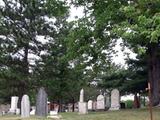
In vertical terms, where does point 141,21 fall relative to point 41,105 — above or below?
above

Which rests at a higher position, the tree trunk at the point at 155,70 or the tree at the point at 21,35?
the tree at the point at 21,35

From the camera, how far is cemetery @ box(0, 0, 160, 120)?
68.7 ft

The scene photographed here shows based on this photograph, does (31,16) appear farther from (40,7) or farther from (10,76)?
(10,76)

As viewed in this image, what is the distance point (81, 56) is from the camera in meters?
26.4

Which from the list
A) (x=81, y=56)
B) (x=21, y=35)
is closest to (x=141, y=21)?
(x=81, y=56)

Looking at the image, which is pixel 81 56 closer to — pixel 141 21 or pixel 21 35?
pixel 141 21

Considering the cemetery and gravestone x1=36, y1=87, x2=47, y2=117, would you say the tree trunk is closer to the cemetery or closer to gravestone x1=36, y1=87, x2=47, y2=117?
the cemetery

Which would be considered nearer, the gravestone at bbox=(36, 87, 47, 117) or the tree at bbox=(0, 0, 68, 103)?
the gravestone at bbox=(36, 87, 47, 117)

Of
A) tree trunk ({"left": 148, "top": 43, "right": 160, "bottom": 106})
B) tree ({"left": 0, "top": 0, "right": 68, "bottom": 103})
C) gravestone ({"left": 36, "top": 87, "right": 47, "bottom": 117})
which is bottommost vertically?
gravestone ({"left": 36, "top": 87, "right": 47, "bottom": 117})

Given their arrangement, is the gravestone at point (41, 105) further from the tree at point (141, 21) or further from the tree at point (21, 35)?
the tree at point (21, 35)

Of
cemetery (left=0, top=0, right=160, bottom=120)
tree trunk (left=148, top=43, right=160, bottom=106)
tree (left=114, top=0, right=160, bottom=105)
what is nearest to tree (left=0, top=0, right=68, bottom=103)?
cemetery (left=0, top=0, right=160, bottom=120)

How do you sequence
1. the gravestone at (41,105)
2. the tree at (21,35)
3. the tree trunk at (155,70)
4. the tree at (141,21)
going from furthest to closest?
the tree at (21,35), the tree trunk at (155,70), the gravestone at (41,105), the tree at (141,21)

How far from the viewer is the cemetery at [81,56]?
68.7ft

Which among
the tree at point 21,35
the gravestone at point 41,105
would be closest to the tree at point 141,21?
the gravestone at point 41,105
